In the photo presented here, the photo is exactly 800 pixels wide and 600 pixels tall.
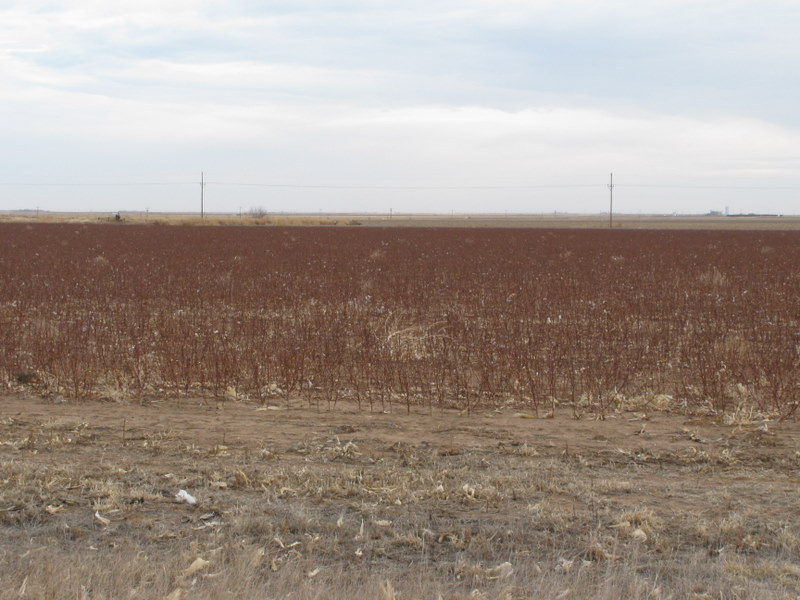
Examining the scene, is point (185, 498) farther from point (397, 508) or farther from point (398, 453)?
point (398, 453)

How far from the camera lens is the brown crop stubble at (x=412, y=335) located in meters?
8.20

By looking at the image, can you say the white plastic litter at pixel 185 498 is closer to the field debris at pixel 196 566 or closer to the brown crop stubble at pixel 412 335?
the field debris at pixel 196 566

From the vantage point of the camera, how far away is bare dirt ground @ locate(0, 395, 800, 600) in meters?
3.80

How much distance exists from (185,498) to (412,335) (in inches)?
256

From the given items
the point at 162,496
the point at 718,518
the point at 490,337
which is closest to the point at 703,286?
the point at 490,337

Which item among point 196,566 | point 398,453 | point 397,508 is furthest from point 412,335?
point 196,566

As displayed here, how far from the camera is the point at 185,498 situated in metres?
4.86

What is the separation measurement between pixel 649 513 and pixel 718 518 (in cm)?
40

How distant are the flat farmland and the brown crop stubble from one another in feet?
0.22

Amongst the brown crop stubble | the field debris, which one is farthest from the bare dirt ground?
the brown crop stubble

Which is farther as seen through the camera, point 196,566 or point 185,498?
point 185,498

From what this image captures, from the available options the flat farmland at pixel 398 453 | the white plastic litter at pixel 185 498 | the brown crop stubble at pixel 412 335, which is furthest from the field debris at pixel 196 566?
the brown crop stubble at pixel 412 335

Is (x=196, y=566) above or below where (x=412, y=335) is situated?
below

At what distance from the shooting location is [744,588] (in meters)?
3.70
